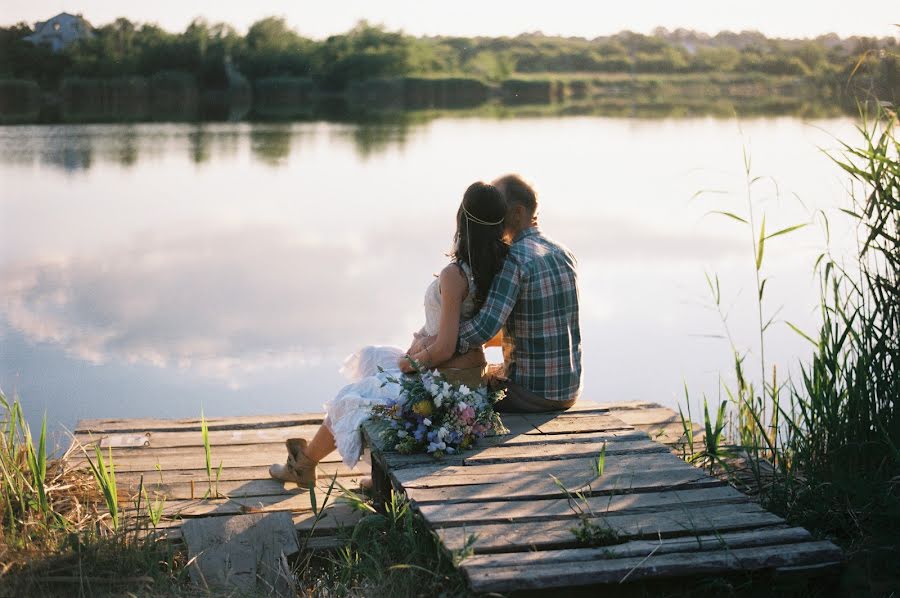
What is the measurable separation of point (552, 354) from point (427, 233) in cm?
755

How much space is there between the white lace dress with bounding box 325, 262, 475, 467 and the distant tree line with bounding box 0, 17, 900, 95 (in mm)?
21341

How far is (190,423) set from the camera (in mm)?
5055

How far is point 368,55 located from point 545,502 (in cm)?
3604

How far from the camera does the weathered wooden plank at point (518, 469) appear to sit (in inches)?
133

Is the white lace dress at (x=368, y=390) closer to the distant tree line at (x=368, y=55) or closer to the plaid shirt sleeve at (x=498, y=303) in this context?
the plaid shirt sleeve at (x=498, y=303)

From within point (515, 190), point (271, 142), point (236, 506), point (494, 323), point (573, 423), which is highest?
point (515, 190)

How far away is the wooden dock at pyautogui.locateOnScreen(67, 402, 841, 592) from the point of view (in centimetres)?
282

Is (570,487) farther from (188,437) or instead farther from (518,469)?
(188,437)

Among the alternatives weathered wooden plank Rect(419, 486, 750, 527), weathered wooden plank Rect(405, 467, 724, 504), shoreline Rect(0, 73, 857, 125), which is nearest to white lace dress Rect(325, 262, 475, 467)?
weathered wooden plank Rect(405, 467, 724, 504)

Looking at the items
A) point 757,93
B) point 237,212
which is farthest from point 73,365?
point 757,93

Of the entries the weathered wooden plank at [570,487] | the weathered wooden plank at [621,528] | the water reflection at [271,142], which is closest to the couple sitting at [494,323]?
the weathered wooden plank at [570,487]

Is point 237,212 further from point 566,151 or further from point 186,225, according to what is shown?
point 566,151

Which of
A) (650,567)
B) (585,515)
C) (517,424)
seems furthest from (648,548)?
(517,424)

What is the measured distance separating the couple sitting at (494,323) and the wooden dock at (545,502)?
0.47 ft
